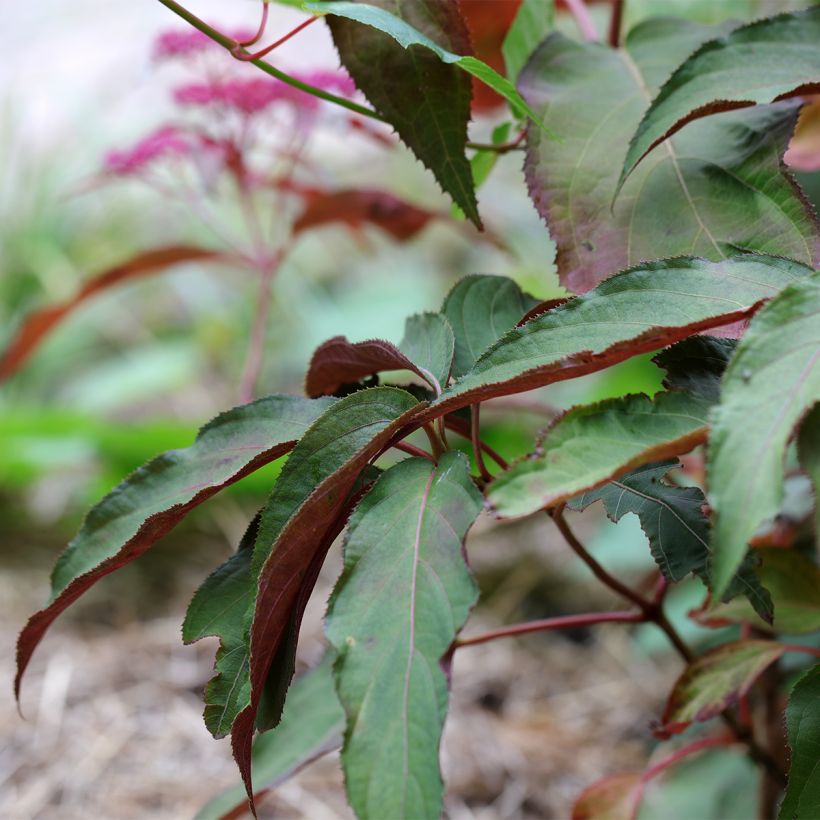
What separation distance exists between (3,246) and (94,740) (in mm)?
1855

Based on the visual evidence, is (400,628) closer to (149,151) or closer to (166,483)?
(166,483)

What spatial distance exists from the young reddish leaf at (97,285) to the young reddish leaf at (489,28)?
41 cm

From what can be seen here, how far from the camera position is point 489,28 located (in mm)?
700

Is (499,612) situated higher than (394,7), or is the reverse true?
(394,7)

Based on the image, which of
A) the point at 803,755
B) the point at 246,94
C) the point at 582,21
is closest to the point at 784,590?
the point at 803,755

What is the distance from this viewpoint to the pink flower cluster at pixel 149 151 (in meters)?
0.96

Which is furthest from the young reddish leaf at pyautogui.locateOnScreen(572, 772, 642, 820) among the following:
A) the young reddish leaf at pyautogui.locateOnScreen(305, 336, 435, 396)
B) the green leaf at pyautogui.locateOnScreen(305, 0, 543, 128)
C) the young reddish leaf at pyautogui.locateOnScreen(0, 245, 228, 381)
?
the young reddish leaf at pyautogui.locateOnScreen(0, 245, 228, 381)

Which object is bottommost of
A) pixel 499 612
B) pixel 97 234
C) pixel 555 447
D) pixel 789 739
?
pixel 499 612

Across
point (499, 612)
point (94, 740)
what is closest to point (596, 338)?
point (94, 740)

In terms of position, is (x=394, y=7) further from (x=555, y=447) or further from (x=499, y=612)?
(x=499, y=612)

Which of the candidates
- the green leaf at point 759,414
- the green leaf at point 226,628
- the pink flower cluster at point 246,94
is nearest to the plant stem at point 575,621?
the green leaf at point 226,628

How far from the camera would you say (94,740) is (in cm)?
102

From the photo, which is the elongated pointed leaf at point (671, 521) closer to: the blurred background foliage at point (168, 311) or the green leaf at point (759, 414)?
the green leaf at point (759, 414)

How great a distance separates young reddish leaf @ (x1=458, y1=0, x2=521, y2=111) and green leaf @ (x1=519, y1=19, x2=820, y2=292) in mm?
213
